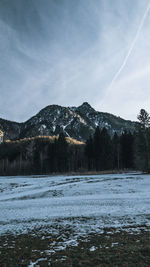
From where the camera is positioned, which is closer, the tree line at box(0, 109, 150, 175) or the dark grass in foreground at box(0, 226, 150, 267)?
the dark grass in foreground at box(0, 226, 150, 267)

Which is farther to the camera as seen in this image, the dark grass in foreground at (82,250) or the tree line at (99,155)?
the tree line at (99,155)

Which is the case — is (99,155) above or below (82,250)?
above

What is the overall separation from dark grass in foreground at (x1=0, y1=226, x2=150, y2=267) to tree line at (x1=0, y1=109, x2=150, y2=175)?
3396cm

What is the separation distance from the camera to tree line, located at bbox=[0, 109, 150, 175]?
Result: 39188 mm

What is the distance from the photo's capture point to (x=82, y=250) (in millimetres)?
4672

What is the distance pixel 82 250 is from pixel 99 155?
5493 cm

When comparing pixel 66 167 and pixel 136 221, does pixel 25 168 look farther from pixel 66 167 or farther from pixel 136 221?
pixel 136 221

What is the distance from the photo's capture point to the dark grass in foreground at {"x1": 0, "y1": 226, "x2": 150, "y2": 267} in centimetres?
396

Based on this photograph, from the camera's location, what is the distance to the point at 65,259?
4.15 metres

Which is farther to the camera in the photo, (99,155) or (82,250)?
(99,155)

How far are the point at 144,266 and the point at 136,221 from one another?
445 centimetres

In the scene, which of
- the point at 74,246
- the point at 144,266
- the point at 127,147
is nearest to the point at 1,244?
the point at 74,246

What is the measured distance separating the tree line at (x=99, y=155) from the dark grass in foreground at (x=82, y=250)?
3396 centimetres

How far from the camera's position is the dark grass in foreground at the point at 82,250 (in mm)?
3965
